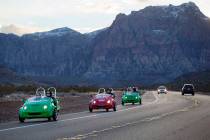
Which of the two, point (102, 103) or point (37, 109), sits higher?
point (102, 103)

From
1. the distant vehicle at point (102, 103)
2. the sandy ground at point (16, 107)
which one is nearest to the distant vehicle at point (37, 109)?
the sandy ground at point (16, 107)

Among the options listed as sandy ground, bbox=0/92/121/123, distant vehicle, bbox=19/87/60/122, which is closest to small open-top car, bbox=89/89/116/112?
sandy ground, bbox=0/92/121/123

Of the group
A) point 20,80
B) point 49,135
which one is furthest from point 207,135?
point 20,80

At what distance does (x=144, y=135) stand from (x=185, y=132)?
6.41 ft

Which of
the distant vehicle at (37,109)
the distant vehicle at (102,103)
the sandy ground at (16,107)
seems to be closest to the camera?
the distant vehicle at (37,109)

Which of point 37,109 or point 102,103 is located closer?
point 37,109

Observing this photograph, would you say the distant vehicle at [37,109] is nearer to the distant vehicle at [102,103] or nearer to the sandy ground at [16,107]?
the sandy ground at [16,107]

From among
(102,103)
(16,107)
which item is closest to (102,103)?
(102,103)

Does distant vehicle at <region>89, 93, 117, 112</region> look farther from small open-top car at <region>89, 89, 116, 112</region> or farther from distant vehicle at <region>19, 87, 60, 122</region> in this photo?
distant vehicle at <region>19, 87, 60, 122</region>

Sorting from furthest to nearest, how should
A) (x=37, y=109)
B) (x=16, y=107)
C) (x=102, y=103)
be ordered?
(x=16, y=107)
(x=102, y=103)
(x=37, y=109)

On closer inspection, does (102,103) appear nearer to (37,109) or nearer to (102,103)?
(102,103)

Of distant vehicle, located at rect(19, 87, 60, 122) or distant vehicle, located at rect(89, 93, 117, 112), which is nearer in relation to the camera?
distant vehicle, located at rect(19, 87, 60, 122)

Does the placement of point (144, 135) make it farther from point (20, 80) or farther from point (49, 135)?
point (20, 80)

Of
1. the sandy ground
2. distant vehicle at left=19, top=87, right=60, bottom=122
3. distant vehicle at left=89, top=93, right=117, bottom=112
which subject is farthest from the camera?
distant vehicle at left=89, top=93, right=117, bottom=112
